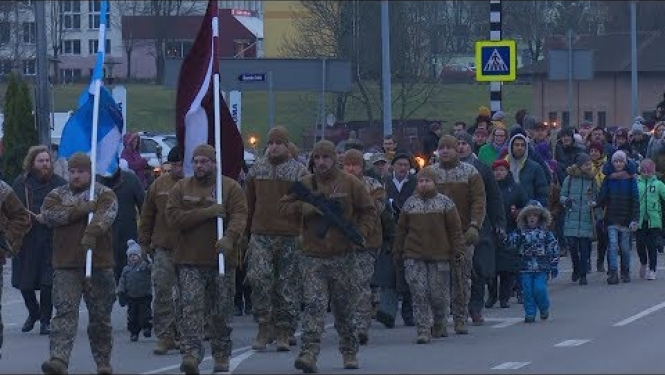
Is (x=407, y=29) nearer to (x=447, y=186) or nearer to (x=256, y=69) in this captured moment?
(x=256, y=69)

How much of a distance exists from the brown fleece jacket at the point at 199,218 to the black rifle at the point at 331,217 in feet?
2.10

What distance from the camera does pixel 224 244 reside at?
1368 centimetres

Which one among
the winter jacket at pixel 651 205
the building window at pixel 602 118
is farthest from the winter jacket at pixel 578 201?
the building window at pixel 602 118

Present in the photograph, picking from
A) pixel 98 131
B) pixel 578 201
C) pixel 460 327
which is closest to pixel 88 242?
pixel 98 131

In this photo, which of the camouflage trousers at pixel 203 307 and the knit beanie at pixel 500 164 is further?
the knit beanie at pixel 500 164

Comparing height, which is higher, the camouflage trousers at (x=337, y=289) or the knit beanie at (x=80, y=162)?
the knit beanie at (x=80, y=162)

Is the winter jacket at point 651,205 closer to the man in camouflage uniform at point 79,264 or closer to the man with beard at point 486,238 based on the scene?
the man with beard at point 486,238

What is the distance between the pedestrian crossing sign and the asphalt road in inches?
223

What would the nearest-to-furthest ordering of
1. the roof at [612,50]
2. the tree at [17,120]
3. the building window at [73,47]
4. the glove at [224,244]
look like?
the glove at [224,244] < the tree at [17,120] < the roof at [612,50] < the building window at [73,47]

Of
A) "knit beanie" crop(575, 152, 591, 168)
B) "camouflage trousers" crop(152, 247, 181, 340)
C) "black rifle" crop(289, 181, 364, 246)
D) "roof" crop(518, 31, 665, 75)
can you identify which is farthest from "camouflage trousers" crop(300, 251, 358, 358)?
"roof" crop(518, 31, 665, 75)

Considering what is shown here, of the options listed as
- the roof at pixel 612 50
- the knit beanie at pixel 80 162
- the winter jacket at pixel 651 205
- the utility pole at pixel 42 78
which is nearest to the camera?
the knit beanie at pixel 80 162

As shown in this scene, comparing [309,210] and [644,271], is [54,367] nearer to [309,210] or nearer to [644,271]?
[309,210]

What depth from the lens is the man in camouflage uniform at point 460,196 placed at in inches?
702

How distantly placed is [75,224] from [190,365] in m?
1.53
